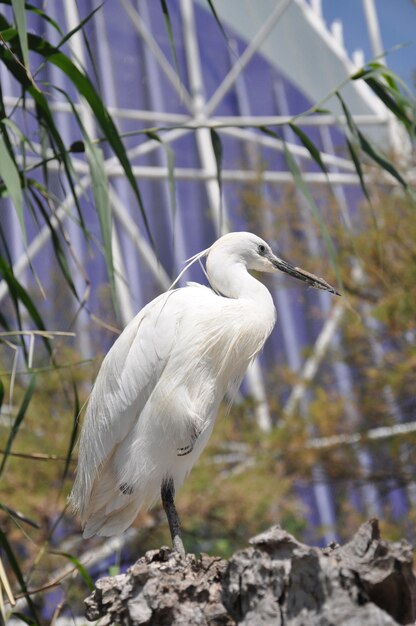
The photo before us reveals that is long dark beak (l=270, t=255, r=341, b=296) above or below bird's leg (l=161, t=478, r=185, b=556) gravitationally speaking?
above

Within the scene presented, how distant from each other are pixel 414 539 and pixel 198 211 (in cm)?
376

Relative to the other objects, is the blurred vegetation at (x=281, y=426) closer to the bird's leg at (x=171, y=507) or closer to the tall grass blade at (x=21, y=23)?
the bird's leg at (x=171, y=507)

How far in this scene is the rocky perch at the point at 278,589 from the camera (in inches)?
45.8

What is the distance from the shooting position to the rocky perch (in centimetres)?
116

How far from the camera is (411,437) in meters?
6.07

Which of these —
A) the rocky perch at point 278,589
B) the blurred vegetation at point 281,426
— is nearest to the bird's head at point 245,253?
Result: the rocky perch at point 278,589

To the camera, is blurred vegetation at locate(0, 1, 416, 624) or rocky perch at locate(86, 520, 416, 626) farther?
blurred vegetation at locate(0, 1, 416, 624)

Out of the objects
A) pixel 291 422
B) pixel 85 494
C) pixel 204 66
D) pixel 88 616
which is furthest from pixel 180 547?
pixel 204 66

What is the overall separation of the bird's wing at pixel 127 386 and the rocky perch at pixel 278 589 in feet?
2.99

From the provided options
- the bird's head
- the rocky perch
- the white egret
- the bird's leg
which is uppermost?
the bird's head

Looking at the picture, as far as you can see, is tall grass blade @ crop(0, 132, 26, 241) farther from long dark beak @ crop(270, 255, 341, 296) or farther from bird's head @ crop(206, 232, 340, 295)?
long dark beak @ crop(270, 255, 341, 296)

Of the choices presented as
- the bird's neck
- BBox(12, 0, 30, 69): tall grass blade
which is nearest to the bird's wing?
the bird's neck

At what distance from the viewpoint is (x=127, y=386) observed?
2.35m

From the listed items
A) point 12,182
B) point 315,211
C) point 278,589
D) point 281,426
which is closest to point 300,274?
point 315,211
